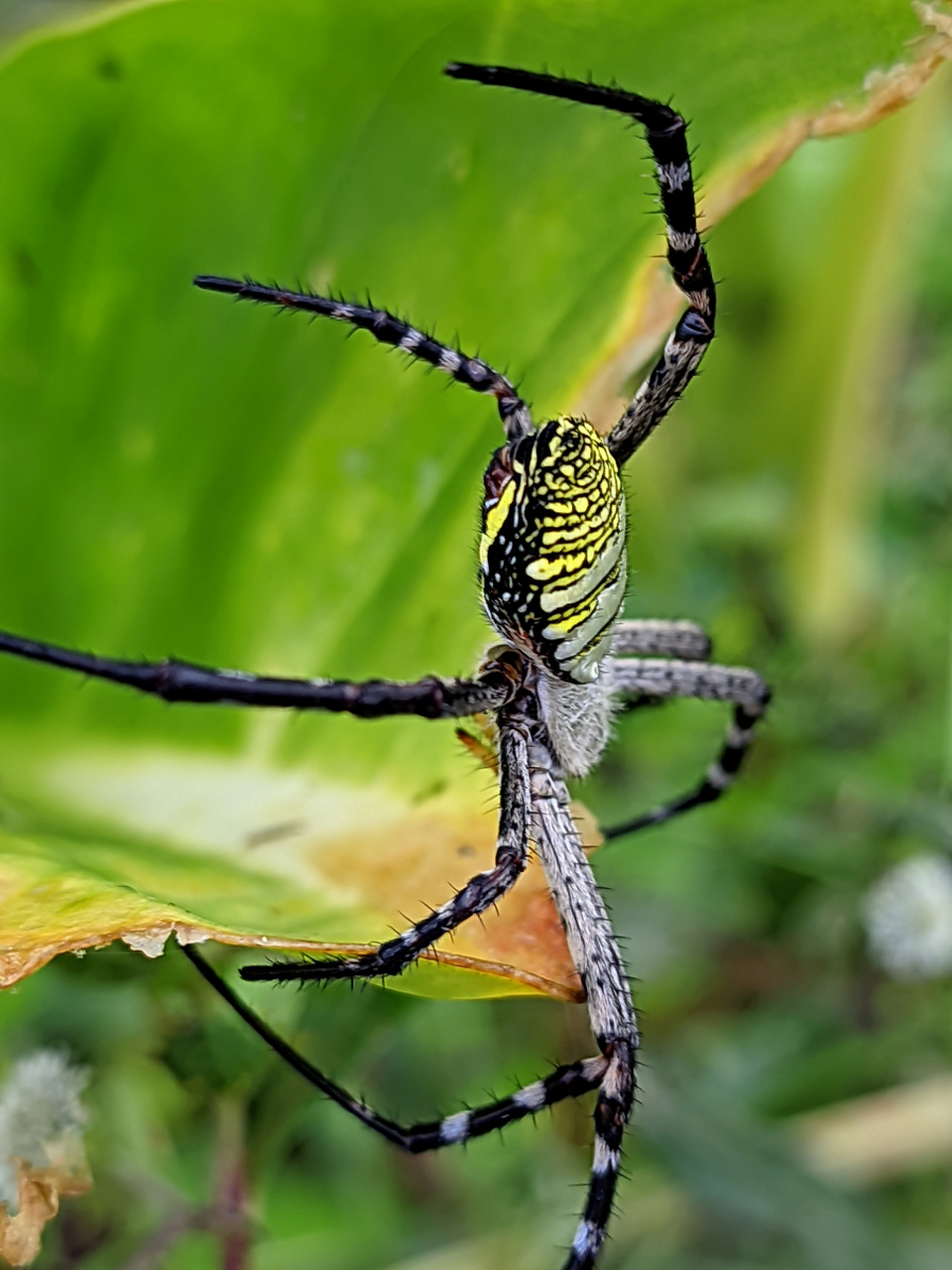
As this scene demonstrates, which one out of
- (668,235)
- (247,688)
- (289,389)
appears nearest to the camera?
(247,688)

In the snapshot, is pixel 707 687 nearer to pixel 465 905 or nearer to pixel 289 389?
pixel 465 905

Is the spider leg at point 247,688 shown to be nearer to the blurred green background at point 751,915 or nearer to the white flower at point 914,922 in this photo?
the blurred green background at point 751,915

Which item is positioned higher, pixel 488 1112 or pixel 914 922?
pixel 914 922

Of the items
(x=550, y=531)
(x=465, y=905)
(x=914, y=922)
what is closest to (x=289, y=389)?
A: (x=550, y=531)

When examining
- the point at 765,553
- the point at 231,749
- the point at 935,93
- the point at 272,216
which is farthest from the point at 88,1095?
the point at 935,93

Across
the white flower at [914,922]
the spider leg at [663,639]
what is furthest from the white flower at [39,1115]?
the white flower at [914,922]

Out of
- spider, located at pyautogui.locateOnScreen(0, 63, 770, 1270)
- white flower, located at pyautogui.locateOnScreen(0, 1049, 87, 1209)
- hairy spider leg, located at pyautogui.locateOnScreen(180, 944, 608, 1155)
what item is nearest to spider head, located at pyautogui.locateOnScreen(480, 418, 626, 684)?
spider, located at pyautogui.locateOnScreen(0, 63, 770, 1270)
